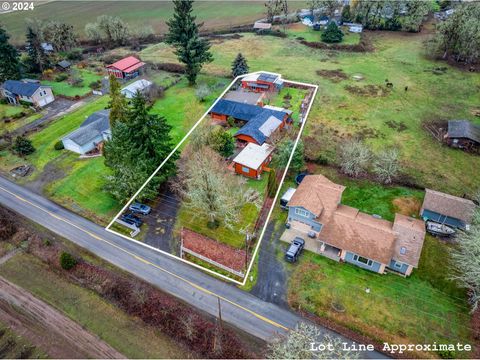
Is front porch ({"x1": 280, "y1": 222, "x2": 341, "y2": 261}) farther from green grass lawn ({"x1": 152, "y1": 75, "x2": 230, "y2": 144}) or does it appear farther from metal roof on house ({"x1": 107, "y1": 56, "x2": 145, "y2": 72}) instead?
metal roof on house ({"x1": 107, "y1": 56, "x2": 145, "y2": 72})

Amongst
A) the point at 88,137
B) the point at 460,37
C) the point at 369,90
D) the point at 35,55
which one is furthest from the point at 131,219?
the point at 460,37

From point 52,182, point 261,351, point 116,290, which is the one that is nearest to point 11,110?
point 52,182

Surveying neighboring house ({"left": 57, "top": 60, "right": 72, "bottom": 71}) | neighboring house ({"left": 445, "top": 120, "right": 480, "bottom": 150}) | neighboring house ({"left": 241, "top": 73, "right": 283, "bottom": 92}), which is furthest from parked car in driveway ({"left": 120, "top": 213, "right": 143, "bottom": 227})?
neighboring house ({"left": 57, "top": 60, "right": 72, "bottom": 71})

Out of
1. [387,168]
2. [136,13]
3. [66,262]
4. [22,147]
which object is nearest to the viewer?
[66,262]

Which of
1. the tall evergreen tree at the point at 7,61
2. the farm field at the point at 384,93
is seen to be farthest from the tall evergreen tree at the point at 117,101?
the tall evergreen tree at the point at 7,61

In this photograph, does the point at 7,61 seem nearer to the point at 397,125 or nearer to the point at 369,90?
the point at 369,90

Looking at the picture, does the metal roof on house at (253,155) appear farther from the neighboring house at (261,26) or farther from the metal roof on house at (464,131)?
the neighboring house at (261,26)
